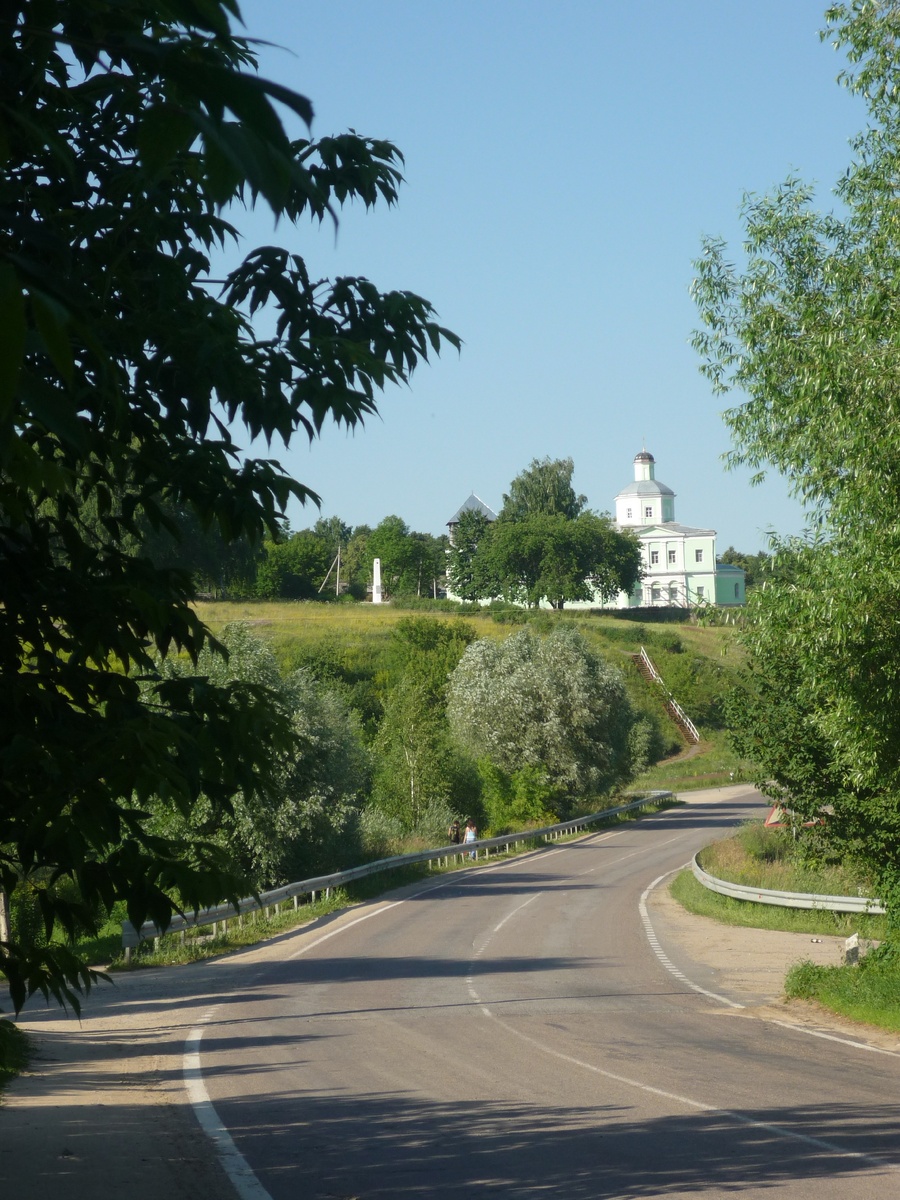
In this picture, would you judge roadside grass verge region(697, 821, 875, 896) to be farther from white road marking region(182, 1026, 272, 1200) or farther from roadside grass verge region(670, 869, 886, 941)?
white road marking region(182, 1026, 272, 1200)

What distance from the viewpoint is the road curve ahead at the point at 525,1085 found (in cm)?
684

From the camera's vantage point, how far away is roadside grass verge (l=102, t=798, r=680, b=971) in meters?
20.0

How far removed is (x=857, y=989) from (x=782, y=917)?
32.3 feet

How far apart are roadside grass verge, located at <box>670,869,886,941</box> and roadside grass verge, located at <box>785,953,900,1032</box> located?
4804 millimetres

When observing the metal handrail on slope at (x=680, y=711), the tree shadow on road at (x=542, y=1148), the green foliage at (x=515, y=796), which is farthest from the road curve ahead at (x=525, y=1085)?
the metal handrail on slope at (x=680, y=711)

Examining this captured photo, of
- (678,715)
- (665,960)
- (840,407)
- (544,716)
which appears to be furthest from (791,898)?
(678,715)

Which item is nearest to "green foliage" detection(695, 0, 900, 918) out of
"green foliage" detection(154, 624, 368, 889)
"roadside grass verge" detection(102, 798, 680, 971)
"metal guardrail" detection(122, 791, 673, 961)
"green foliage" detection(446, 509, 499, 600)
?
"metal guardrail" detection(122, 791, 673, 961)

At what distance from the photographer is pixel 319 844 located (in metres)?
28.2

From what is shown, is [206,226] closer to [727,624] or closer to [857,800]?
[727,624]

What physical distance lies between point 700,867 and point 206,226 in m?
27.3

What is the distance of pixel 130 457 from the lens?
4.45 meters

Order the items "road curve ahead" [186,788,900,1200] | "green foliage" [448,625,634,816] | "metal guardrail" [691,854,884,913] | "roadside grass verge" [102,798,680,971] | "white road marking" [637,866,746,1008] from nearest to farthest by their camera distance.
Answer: "road curve ahead" [186,788,900,1200]
"white road marking" [637,866,746,1008]
"roadside grass verge" [102,798,680,971]
"metal guardrail" [691,854,884,913]
"green foliage" [448,625,634,816]

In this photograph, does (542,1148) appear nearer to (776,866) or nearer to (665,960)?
(665,960)

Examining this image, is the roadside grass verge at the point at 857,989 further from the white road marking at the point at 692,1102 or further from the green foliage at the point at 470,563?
the green foliage at the point at 470,563
